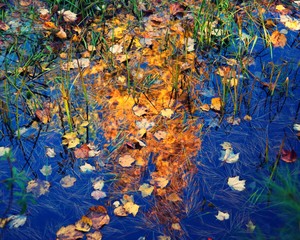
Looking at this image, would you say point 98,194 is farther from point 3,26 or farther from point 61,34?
point 3,26

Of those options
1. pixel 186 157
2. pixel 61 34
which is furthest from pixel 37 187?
pixel 61 34

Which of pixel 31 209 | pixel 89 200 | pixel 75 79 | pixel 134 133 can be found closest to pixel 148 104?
pixel 134 133

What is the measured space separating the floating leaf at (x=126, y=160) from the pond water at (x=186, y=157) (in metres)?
0.05

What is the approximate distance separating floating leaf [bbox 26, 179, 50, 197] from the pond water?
1cm

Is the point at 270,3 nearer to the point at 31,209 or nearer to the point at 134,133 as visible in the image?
the point at 134,133

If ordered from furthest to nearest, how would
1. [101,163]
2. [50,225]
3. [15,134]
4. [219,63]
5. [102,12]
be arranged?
[102,12]
[219,63]
[15,134]
[101,163]
[50,225]

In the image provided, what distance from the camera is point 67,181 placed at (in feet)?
10.7

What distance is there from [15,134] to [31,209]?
0.77 meters

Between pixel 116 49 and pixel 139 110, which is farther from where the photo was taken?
pixel 116 49

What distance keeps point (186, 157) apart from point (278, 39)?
74.3 inches

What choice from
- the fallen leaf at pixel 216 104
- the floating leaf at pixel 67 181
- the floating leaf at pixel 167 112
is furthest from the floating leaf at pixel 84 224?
the fallen leaf at pixel 216 104

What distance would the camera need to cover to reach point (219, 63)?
4242 millimetres

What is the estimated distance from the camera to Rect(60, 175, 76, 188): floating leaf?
3.25 metres

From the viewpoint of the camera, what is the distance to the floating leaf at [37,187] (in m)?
3.20
